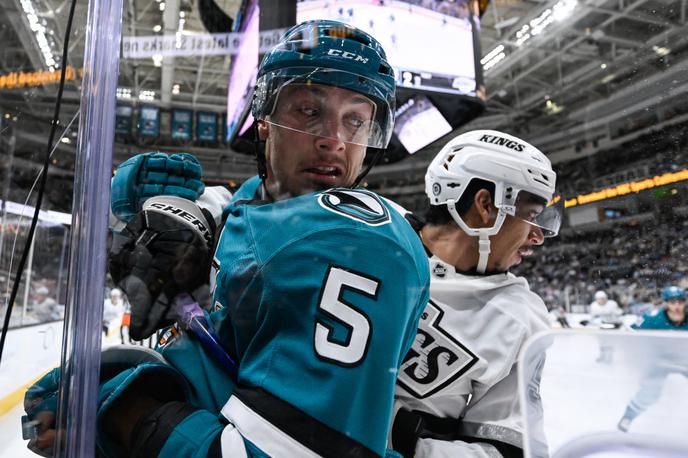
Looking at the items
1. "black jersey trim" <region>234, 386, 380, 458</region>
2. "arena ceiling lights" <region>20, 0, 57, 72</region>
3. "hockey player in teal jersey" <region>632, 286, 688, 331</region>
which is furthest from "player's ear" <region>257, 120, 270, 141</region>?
"hockey player in teal jersey" <region>632, 286, 688, 331</region>

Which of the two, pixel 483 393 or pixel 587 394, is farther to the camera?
pixel 483 393

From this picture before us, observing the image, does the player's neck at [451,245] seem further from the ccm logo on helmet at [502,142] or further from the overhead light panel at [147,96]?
the overhead light panel at [147,96]

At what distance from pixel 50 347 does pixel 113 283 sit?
4.4 inches

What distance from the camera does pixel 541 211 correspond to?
621 millimetres

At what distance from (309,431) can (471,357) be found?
0.39 m

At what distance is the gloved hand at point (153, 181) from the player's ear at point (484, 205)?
1.23ft

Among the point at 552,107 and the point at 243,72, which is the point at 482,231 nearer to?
the point at 552,107

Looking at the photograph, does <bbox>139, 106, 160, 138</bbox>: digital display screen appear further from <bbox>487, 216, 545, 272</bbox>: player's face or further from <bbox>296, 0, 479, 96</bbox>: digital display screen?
<bbox>487, 216, 545, 272</bbox>: player's face

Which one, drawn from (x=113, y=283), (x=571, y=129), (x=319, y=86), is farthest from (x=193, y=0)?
(x=571, y=129)

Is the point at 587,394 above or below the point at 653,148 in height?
below

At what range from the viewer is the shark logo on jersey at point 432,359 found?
30.8 inches

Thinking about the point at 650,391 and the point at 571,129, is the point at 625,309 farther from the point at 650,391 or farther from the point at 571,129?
the point at 571,129

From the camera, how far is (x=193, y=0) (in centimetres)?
56

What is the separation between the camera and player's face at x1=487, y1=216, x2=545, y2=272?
25.0 inches
